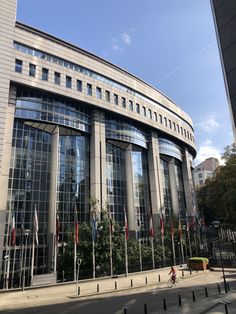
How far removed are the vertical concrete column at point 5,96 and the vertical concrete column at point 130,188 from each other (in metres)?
21.9

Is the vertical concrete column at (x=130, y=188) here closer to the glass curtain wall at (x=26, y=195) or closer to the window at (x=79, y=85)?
the window at (x=79, y=85)

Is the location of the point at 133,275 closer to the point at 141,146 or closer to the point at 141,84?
the point at 141,146

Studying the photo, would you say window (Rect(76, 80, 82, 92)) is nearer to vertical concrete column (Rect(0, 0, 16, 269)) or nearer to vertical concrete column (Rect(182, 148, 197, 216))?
vertical concrete column (Rect(0, 0, 16, 269))

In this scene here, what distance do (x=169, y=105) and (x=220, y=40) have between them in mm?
50777

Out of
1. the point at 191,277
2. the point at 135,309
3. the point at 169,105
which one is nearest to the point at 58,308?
the point at 135,309

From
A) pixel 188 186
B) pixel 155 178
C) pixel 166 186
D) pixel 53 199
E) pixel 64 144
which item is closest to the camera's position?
pixel 53 199

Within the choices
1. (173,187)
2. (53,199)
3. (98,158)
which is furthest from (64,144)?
(173,187)

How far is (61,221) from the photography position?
136 feet

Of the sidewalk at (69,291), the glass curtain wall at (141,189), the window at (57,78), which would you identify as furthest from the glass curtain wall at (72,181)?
the sidewalk at (69,291)

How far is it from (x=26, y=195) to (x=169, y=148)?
3494 centimetres

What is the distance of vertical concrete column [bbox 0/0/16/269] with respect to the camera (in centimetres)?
3619

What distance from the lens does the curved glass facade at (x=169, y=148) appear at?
6191cm

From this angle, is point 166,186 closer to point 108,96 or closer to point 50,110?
point 108,96

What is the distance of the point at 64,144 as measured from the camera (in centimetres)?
4584
